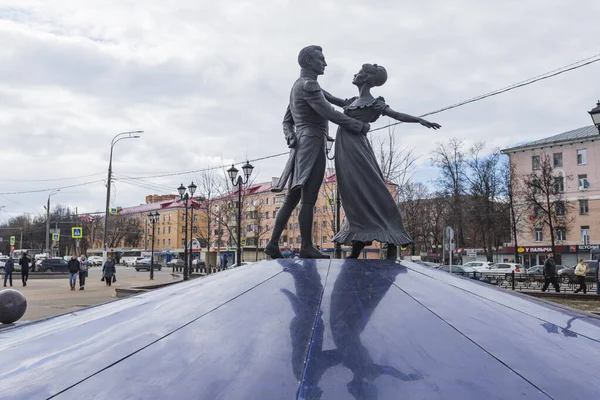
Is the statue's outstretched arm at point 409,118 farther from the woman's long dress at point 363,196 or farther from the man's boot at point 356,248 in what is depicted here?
the man's boot at point 356,248

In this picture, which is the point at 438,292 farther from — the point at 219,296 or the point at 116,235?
the point at 116,235

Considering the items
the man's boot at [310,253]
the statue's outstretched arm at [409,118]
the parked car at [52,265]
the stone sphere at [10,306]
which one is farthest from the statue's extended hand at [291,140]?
the parked car at [52,265]

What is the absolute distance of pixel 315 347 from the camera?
2.75m

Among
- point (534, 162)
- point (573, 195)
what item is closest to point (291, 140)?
point (573, 195)

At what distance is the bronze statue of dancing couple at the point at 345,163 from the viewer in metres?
5.39

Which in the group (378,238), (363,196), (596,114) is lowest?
(378,238)

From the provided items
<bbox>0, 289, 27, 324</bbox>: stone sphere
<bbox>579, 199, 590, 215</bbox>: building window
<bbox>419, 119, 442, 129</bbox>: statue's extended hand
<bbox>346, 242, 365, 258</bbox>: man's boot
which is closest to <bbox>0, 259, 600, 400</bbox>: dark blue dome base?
<bbox>346, 242, 365, 258</bbox>: man's boot

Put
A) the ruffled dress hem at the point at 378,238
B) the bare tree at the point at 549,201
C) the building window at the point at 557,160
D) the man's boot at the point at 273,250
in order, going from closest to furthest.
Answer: the ruffled dress hem at the point at 378,238
the man's boot at the point at 273,250
the bare tree at the point at 549,201
the building window at the point at 557,160

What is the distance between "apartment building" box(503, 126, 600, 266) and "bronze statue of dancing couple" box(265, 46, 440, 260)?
41.5 meters

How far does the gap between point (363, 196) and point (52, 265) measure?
37535 millimetres

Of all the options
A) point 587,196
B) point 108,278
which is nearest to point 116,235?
point 108,278

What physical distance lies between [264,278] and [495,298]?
1.99 metres

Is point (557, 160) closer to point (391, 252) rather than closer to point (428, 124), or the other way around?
point (428, 124)

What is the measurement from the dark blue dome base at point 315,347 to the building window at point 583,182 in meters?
46.6
